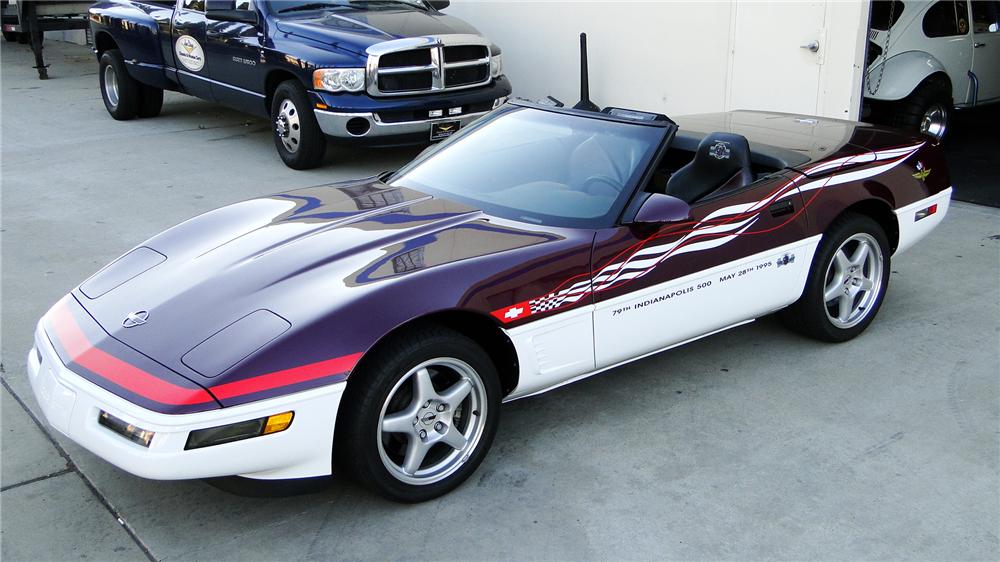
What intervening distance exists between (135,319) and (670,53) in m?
6.97

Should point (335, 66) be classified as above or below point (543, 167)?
above

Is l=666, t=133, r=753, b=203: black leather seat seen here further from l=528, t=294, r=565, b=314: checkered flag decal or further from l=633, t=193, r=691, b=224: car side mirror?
l=528, t=294, r=565, b=314: checkered flag decal

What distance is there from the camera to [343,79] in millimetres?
8289

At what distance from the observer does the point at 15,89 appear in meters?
13.8

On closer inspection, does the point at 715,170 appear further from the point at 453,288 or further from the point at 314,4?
the point at 314,4

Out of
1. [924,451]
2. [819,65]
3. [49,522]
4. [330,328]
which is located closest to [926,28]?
[819,65]

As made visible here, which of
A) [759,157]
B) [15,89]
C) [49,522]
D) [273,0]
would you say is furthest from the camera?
[15,89]

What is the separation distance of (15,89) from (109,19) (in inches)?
147

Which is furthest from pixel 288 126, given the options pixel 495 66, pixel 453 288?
pixel 453 288

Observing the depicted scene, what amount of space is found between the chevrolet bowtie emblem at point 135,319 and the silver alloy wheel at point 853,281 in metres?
3.19

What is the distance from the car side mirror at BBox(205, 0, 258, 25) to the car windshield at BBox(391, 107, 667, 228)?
16.8ft

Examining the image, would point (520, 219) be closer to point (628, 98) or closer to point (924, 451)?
point (924, 451)

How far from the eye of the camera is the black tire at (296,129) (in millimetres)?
8664

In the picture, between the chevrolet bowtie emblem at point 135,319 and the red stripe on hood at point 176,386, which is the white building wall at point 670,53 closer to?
the red stripe on hood at point 176,386
